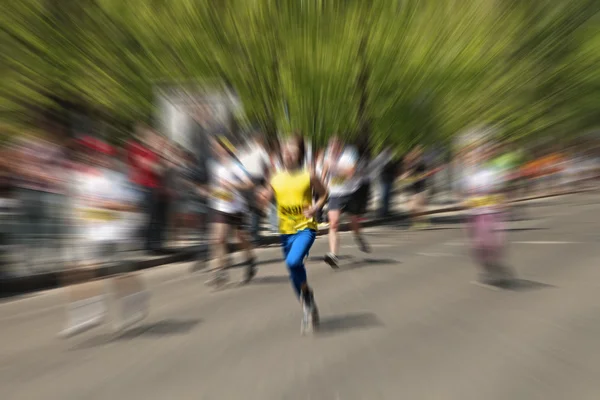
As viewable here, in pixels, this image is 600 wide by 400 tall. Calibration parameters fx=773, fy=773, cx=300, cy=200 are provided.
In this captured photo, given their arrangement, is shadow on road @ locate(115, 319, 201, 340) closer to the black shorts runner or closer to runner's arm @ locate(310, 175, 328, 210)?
runner's arm @ locate(310, 175, 328, 210)

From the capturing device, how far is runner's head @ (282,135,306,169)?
611 cm

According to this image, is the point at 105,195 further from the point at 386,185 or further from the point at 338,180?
the point at 386,185

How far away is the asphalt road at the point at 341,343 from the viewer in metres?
4.44

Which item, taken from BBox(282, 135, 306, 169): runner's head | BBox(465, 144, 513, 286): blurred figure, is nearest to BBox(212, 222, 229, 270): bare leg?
BBox(465, 144, 513, 286): blurred figure

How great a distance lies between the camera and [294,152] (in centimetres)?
612

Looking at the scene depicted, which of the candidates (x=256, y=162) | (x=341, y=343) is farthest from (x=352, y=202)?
(x=341, y=343)

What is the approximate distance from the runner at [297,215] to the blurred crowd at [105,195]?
97 centimetres

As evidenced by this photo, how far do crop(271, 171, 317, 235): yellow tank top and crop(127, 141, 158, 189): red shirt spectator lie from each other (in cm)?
342

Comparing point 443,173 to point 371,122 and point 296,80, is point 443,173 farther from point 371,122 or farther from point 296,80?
point 296,80

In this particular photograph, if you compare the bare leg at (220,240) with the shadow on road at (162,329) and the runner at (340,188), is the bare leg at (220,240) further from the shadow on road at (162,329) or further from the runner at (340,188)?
the shadow on road at (162,329)

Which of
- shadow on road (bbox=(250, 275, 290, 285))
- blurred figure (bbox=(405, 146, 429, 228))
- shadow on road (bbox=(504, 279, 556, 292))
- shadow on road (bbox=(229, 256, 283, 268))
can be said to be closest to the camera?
shadow on road (bbox=(504, 279, 556, 292))

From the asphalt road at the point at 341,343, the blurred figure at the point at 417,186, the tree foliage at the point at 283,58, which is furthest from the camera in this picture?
the blurred figure at the point at 417,186

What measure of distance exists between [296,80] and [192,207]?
684cm

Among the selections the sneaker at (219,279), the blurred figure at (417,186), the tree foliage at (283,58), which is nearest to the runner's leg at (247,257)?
the sneaker at (219,279)
